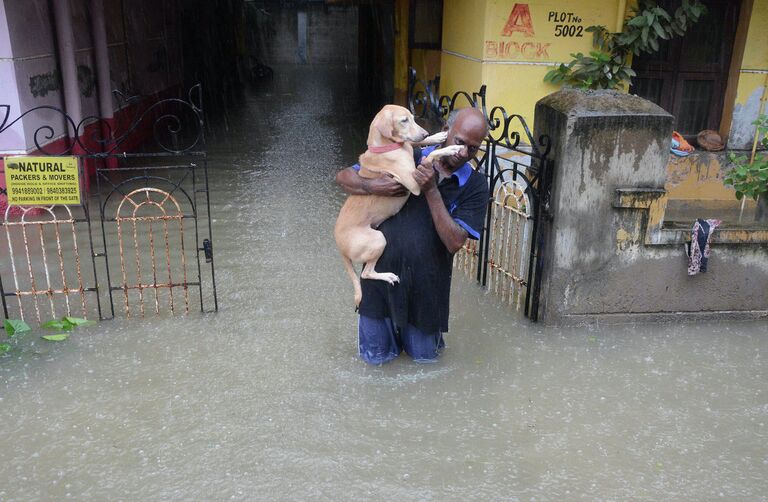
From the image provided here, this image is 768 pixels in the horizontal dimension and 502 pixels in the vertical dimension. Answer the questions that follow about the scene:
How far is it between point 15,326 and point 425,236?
306cm

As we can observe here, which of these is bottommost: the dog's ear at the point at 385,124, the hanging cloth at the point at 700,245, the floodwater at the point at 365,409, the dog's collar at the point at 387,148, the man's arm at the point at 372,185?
the floodwater at the point at 365,409

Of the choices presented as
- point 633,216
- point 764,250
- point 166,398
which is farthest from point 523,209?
point 166,398

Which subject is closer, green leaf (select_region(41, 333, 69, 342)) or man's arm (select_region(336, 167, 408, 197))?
man's arm (select_region(336, 167, 408, 197))

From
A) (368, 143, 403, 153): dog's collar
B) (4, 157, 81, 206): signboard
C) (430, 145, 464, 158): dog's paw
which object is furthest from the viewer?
(4, 157, 81, 206): signboard

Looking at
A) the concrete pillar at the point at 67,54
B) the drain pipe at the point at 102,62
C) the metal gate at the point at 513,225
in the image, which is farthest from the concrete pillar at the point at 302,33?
the metal gate at the point at 513,225

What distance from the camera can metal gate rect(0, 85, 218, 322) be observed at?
4.91m

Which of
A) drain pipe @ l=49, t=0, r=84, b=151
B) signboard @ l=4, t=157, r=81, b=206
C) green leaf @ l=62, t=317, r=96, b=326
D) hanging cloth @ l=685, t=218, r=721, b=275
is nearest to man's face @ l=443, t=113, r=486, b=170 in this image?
hanging cloth @ l=685, t=218, r=721, b=275

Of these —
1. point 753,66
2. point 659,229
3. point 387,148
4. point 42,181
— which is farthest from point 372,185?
point 753,66

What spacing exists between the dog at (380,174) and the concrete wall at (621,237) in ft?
4.45

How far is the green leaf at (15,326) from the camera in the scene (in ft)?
15.8

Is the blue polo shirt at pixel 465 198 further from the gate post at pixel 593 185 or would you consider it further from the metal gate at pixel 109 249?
the metal gate at pixel 109 249

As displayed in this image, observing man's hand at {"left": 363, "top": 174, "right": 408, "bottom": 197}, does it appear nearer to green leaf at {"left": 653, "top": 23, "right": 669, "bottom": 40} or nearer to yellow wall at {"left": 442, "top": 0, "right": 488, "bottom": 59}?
yellow wall at {"left": 442, "top": 0, "right": 488, "bottom": 59}

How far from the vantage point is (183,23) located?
1509 centimetres

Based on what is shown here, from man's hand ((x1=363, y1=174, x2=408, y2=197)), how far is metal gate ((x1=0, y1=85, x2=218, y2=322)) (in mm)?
1208
